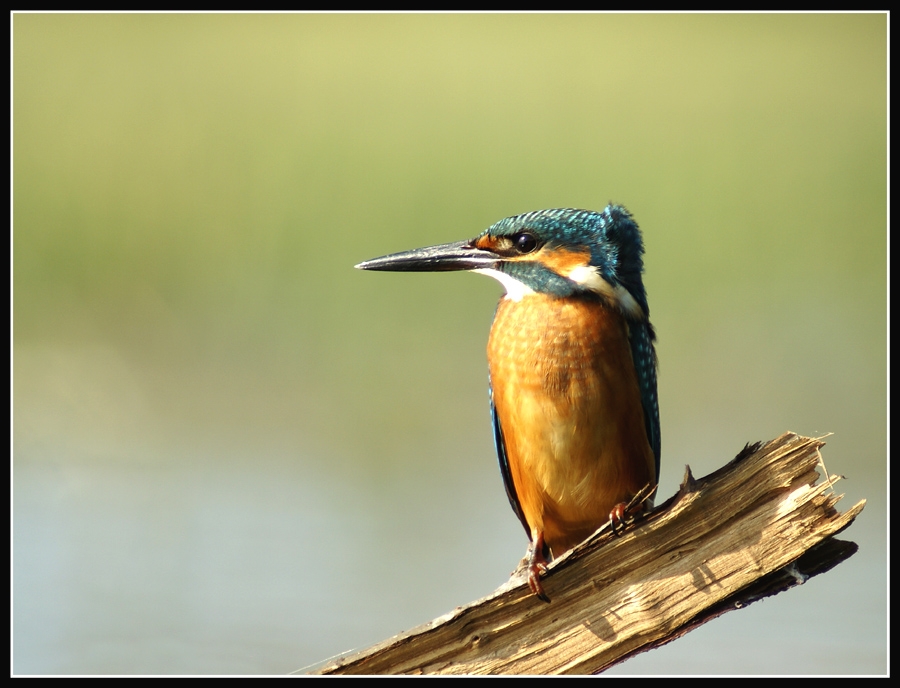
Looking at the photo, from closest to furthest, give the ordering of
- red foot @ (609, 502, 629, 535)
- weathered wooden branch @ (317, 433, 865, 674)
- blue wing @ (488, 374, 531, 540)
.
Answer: weathered wooden branch @ (317, 433, 865, 674)
red foot @ (609, 502, 629, 535)
blue wing @ (488, 374, 531, 540)

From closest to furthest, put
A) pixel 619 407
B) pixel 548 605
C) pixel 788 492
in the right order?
pixel 788 492
pixel 548 605
pixel 619 407

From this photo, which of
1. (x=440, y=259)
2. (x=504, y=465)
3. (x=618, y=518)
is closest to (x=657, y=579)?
(x=618, y=518)

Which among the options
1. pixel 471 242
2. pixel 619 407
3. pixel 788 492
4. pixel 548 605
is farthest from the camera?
pixel 471 242

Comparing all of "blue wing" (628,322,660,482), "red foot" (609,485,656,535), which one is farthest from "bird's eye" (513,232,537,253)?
"red foot" (609,485,656,535)

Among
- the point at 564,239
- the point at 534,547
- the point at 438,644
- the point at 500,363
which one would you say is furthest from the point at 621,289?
the point at 438,644

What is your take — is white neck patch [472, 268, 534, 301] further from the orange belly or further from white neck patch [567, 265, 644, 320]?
white neck patch [567, 265, 644, 320]

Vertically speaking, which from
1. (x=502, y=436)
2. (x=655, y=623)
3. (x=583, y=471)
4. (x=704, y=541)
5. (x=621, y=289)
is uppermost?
(x=621, y=289)

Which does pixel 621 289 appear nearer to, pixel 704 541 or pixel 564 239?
pixel 564 239
